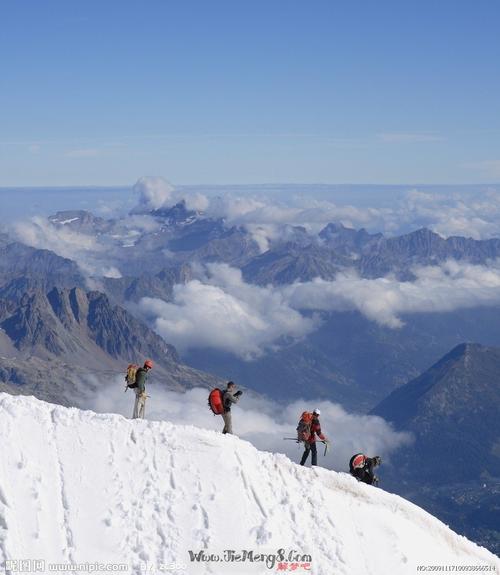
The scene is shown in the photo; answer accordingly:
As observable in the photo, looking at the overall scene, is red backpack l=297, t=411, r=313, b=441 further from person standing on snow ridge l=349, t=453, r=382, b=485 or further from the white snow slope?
person standing on snow ridge l=349, t=453, r=382, b=485

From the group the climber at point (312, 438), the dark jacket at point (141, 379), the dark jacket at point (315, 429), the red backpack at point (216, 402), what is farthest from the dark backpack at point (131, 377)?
the dark jacket at point (315, 429)

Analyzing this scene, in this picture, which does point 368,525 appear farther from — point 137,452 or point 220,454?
point 137,452

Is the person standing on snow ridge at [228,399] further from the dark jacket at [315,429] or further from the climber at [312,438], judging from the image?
the dark jacket at [315,429]

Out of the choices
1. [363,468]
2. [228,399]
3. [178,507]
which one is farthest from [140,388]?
[363,468]

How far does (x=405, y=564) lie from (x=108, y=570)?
1464 cm

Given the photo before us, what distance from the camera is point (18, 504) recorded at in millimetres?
30438

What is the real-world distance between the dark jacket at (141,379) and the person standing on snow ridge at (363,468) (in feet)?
43.0

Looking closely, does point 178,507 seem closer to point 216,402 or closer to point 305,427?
point 216,402

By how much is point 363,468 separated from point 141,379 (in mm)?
14108

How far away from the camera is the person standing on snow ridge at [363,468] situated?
135 feet

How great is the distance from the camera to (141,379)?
40125 millimetres

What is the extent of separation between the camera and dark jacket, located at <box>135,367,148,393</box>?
39.8 metres

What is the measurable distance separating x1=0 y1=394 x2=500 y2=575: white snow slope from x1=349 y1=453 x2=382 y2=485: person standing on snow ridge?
211 centimetres

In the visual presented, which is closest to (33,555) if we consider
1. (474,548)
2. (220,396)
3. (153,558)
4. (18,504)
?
(18,504)
